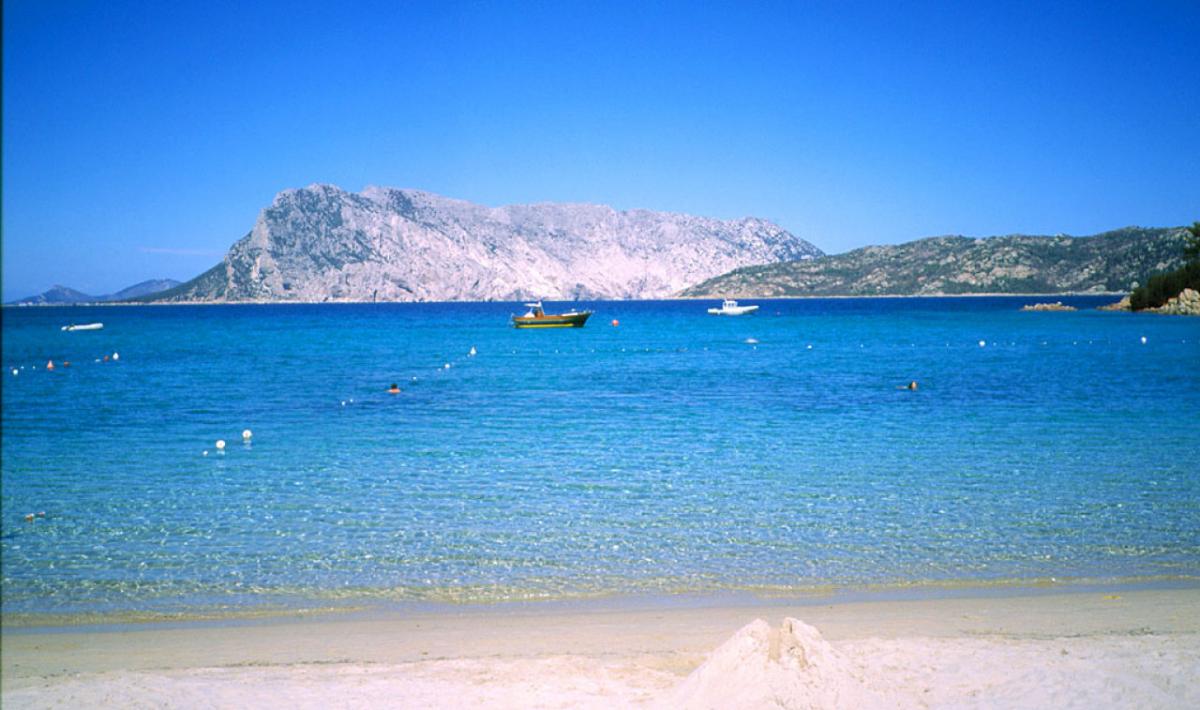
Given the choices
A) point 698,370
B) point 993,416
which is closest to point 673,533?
point 993,416

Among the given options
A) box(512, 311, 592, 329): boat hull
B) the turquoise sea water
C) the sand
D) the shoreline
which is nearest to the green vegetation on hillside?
box(512, 311, 592, 329): boat hull

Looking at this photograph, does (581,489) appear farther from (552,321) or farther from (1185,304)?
(1185,304)

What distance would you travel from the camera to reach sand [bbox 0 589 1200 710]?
21.4 feet

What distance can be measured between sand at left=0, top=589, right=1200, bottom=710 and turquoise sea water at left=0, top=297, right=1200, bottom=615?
3.12 ft

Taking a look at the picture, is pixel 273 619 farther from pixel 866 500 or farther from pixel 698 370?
pixel 698 370

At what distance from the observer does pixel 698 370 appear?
4459cm

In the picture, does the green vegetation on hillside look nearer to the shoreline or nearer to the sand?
the shoreline

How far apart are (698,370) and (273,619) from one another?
36225 millimetres

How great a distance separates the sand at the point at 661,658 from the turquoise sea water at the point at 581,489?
95 centimetres

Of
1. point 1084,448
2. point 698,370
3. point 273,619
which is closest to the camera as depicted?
point 273,619

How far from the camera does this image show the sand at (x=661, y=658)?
654 cm

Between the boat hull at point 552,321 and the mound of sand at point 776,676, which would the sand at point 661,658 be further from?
the boat hull at point 552,321

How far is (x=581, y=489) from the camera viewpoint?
1556cm

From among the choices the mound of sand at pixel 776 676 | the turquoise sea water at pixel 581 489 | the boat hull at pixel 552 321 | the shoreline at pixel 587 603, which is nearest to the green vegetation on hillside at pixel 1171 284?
the boat hull at pixel 552 321
